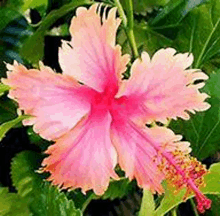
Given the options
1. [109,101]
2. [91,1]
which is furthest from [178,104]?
[91,1]

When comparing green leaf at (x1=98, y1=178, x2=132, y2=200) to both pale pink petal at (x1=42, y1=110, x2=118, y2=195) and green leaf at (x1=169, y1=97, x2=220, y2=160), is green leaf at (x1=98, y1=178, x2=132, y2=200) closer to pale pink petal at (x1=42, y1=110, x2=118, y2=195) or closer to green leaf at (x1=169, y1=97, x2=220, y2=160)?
green leaf at (x1=169, y1=97, x2=220, y2=160)

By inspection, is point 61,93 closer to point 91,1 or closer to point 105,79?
point 105,79

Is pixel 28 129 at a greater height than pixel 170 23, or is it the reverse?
pixel 170 23

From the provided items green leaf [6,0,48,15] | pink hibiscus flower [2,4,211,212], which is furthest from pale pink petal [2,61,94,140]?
green leaf [6,0,48,15]

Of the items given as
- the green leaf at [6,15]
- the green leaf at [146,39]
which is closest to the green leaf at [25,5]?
the green leaf at [6,15]

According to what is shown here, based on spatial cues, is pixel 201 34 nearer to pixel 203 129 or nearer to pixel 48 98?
pixel 203 129
